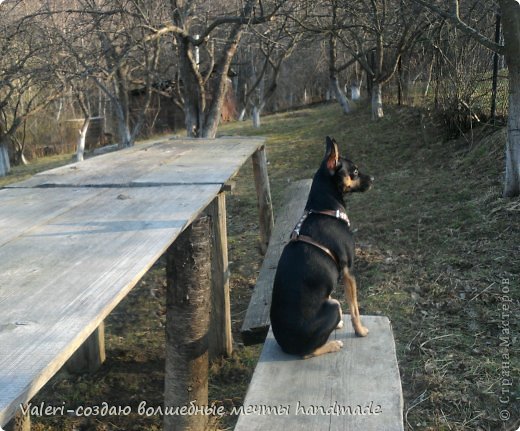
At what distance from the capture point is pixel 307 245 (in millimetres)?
2844

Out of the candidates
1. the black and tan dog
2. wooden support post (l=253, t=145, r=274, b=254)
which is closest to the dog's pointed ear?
the black and tan dog

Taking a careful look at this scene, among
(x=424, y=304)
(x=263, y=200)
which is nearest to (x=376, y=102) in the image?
(x=263, y=200)

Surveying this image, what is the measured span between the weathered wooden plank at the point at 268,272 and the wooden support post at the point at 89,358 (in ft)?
4.69

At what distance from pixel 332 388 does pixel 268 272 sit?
1.62 m

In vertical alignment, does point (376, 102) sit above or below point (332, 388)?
above

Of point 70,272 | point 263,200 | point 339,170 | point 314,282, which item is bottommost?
point 263,200

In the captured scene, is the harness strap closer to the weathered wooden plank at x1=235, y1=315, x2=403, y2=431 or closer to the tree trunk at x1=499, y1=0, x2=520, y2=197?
the weathered wooden plank at x1=235, y1=315, x2=403, y2=431

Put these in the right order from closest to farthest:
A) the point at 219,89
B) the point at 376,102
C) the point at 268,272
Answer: the point at 268,272
the point at 219,89
the point at 376,102

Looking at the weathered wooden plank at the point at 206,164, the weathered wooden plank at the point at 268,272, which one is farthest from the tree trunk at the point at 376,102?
the weathered wooden plank at the point at 206,164

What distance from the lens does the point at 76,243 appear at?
2.30m

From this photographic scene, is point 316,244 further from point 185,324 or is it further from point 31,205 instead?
point 31,205

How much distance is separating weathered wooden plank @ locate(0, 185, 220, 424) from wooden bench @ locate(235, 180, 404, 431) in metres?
0.75

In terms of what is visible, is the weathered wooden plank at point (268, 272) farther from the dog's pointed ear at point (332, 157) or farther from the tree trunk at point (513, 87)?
the tree trunk at point (513, 87)

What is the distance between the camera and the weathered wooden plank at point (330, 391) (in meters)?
2.15
